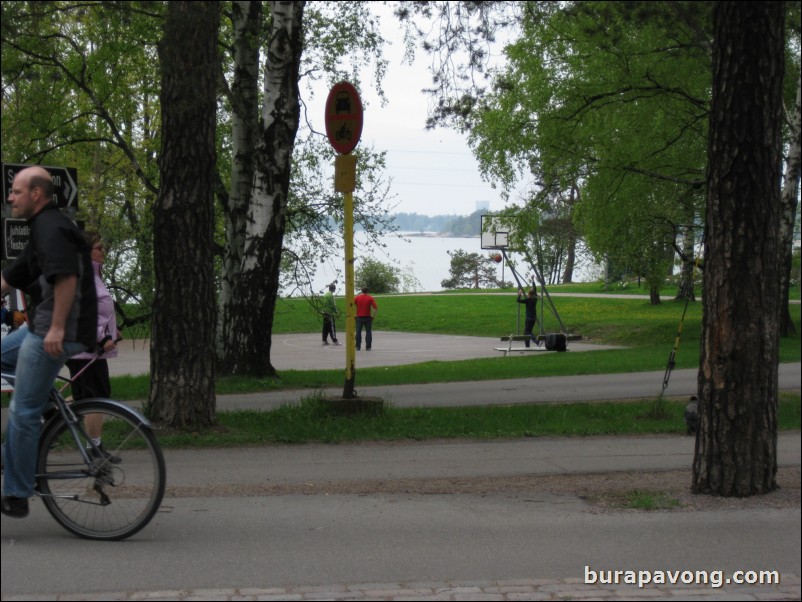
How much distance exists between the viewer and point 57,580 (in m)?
5.27

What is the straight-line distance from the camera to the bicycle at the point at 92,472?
6035 mm

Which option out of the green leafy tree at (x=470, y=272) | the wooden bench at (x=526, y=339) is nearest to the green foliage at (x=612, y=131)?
the wooden bench at (x=526, y=339)

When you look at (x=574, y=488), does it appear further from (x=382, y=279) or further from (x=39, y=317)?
(x=382, y=279)

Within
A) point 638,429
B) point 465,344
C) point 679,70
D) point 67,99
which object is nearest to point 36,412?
point 638,429

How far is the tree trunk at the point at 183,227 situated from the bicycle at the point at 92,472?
4.00 meters

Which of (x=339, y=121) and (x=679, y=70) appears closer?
(x=339, y=121)

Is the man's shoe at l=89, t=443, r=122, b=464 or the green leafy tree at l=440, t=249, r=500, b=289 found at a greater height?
the green leafy tree at l=440, t=249, r=500, b=289

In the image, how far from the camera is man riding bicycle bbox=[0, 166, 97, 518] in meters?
5.57

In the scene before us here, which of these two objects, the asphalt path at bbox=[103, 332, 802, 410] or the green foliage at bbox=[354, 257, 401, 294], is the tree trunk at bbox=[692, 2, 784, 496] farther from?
the green foliage at bbox=[354, 257, 401, 294]

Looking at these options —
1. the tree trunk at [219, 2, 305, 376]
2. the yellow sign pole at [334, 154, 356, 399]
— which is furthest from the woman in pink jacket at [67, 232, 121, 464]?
the tree trunk at [219, 2, 305, 376]

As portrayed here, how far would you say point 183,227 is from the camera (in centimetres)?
1007

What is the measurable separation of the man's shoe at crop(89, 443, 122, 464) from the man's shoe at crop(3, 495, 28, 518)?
17.5 inches

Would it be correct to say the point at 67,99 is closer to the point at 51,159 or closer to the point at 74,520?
the point at 51,159

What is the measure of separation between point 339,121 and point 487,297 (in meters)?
42.6
